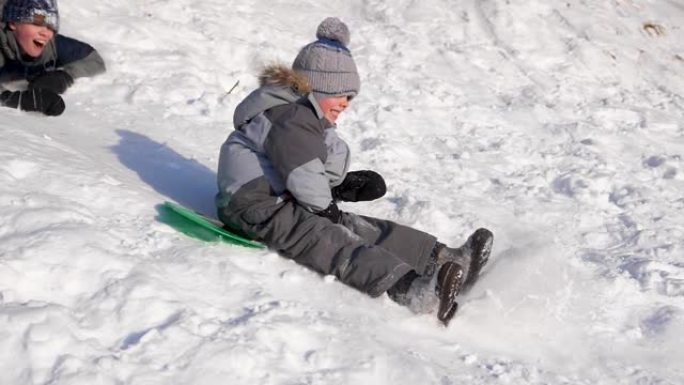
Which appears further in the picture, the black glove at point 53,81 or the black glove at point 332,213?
the black glove at point 53,81

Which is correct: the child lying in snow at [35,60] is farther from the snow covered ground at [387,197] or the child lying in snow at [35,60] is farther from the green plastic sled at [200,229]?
the green plastic sled at [200,229]

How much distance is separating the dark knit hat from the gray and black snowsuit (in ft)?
7.89

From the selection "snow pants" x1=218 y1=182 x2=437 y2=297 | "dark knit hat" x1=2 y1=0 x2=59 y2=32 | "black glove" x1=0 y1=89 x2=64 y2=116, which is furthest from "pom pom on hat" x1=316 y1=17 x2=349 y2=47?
"dark knit hat" x1=2 y1=0 x2=59 y2=32

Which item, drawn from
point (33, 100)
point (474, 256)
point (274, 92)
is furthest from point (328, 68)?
point (33, 100)

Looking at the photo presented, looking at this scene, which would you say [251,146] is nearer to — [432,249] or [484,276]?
[432,249]

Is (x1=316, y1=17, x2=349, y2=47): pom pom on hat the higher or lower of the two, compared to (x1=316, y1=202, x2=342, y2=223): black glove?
higher

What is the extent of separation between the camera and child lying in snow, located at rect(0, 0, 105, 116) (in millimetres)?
5324

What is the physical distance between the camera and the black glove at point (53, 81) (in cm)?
572

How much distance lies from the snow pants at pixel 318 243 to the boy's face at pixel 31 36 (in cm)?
257

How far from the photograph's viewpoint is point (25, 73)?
5.80 m

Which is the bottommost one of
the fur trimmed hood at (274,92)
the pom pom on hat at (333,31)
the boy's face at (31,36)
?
the boy's face at (31,36)

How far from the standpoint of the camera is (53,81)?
5.77 meters

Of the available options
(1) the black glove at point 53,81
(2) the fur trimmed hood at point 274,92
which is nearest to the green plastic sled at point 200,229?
(2) the fur trimmed hood at point 274,92

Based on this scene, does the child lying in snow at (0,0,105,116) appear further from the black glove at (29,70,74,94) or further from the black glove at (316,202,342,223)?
the black glove at (316,202,342,223)
